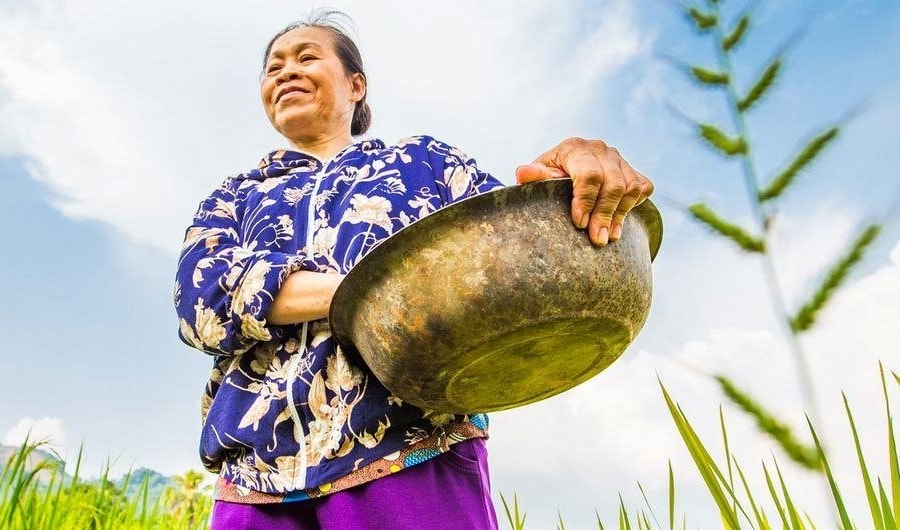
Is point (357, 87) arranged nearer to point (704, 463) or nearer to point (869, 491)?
point (704, 463)

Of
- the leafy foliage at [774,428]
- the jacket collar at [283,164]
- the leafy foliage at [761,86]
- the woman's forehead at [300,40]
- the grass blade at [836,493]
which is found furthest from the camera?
the woman's forehead at [300,40]

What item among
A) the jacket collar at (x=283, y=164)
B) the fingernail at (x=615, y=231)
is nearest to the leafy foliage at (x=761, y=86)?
the fingernail at (x=615, y=231)

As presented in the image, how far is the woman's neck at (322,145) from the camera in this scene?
1.70 meters

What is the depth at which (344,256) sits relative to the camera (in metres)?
1.31

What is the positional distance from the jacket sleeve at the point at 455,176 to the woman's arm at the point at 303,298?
12.9 inches

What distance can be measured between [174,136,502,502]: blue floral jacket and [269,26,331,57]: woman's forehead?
378mm

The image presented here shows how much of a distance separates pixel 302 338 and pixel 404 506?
307 millimetres

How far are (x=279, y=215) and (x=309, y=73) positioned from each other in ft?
1.26

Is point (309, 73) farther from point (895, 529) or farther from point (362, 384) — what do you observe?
point (895, 529)

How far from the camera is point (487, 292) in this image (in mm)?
964

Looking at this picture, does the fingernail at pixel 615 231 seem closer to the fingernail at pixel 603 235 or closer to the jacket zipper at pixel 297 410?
the fingernail at pixel 603 235

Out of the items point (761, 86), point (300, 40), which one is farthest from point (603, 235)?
point (300, 40)

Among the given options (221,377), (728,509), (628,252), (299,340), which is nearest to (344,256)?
(299,340)

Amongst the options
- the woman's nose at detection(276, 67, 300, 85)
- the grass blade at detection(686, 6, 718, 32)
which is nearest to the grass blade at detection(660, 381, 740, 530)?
the grass blade at detection(686, 6, 718, 32)
